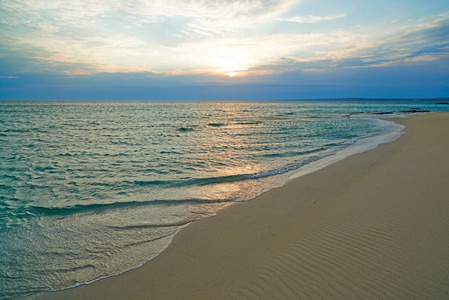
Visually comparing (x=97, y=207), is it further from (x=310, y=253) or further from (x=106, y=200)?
(x=310, y=253)

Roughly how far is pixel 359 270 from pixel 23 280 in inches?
213

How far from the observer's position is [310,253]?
4156 millimetres

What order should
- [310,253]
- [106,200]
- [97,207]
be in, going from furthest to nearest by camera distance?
[106,200] → [97,207] → [310,253]

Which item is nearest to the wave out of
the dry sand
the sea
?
the sea

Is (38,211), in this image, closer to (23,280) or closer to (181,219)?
(23,280)

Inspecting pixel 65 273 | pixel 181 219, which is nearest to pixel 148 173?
pixel 181 219

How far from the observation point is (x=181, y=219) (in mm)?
6086

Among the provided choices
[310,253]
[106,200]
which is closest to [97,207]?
[106,200]

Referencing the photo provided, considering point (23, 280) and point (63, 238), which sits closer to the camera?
point (23, 280)

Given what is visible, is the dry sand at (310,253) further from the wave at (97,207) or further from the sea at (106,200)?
the wave at (97,207)

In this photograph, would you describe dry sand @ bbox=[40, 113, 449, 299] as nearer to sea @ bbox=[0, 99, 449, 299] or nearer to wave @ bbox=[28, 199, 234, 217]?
sea @ bbox=[0, 99, 449, 299]

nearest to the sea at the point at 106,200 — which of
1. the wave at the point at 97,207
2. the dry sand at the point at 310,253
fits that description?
the wave at the point at 97,207

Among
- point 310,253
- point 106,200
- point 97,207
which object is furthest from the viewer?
point 106,200

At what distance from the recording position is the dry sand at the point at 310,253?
335 cm
